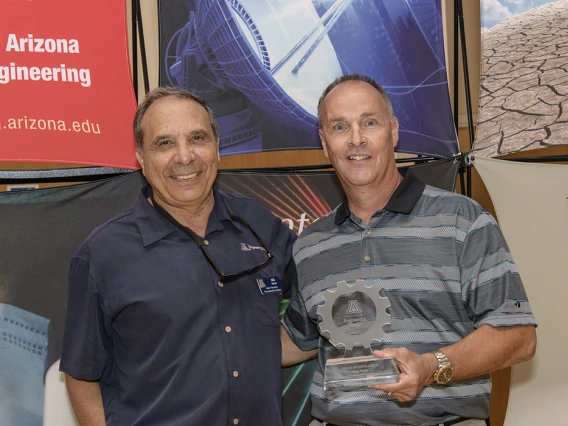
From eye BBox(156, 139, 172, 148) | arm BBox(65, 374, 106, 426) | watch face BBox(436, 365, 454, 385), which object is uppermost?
eye BBox(156, 139, 172, 148)

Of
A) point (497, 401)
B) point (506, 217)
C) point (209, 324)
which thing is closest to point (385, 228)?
point (209, 324)

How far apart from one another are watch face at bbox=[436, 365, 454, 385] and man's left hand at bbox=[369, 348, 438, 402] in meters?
0.06

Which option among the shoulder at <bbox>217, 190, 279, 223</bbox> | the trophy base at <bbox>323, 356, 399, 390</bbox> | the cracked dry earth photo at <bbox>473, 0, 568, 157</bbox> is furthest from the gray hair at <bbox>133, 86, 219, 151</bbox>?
the cracked dry earth photo at <bbox>473, 0, 568, 157</bbox>

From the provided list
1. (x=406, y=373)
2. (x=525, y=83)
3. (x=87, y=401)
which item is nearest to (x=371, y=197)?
(x=406, y=373)

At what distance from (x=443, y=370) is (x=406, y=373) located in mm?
146

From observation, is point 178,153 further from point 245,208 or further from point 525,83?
point 525,83

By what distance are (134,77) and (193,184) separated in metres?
0.96

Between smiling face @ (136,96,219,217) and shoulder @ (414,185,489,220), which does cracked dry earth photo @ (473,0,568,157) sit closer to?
shoulder @ (414,185,489,220)

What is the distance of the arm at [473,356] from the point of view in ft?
5.41

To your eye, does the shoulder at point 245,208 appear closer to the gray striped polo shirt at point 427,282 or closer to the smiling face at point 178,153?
the smiling face at point 178,153

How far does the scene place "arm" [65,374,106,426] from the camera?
6.75ft

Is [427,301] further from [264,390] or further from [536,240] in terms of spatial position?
[536,240]

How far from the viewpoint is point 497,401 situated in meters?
3.47

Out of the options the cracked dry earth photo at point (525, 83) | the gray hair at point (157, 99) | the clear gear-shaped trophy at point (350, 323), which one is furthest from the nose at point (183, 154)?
the cracked dry earth photo at point (525, 83)
